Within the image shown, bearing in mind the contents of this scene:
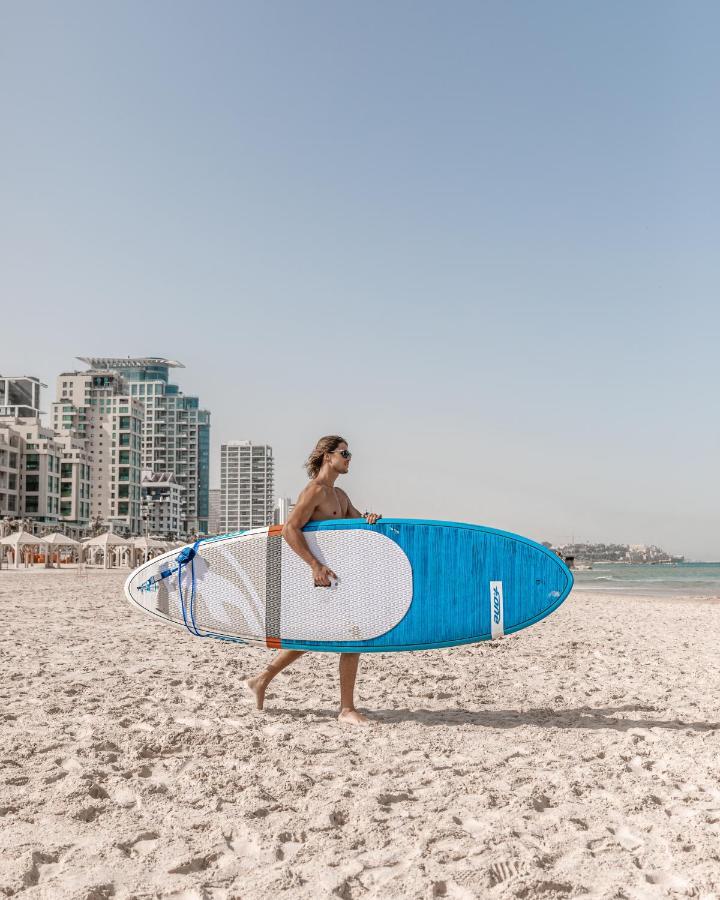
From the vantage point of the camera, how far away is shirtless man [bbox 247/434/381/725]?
4.85 meters

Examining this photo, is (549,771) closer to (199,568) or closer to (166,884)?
(166,884)

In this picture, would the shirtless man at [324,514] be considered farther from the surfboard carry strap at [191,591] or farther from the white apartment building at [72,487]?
the white apartment building at [72,487]

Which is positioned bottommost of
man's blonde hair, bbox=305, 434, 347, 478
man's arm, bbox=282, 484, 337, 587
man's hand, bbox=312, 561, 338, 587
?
man's hand, bbox=312, 561, 338, 587

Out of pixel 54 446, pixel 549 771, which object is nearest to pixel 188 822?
pixel 549 771

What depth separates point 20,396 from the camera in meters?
115

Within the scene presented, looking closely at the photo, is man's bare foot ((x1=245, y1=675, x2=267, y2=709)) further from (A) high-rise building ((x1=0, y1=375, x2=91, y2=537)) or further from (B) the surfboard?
(A) high-rise building ((x1=0, y1=375, x2=91, y2=537))

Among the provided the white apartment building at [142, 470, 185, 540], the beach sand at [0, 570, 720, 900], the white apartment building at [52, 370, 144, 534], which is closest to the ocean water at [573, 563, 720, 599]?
the beach sand at [0, 570, 720, 900]

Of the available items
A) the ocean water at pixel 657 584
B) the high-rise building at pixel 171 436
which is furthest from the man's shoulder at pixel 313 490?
the high-rise building at pixel 171 436

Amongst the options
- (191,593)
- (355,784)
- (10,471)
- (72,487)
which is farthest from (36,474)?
(355,784)

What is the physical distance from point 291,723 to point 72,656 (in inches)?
134

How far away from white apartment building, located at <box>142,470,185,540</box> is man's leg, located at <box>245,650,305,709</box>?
472ft

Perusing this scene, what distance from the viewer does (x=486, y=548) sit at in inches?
216

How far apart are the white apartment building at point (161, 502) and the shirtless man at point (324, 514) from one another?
144 metres

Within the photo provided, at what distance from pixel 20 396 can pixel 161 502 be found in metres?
40.9
